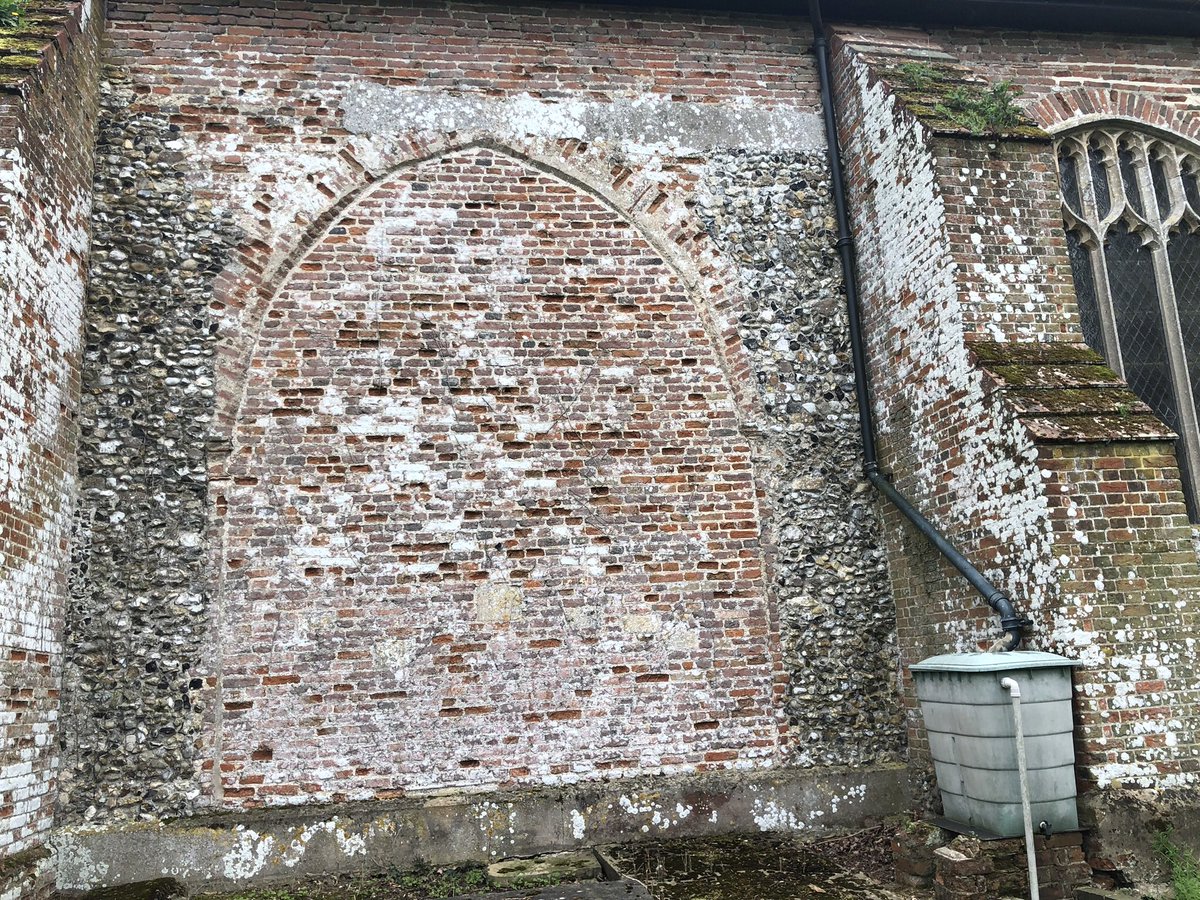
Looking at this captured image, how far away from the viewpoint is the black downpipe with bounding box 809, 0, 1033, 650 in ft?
20.5

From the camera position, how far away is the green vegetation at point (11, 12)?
20.6 ft

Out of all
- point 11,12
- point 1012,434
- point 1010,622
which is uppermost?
point 11,12

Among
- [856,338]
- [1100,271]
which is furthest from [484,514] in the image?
[1100,271]

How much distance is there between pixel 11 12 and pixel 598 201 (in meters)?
4.40

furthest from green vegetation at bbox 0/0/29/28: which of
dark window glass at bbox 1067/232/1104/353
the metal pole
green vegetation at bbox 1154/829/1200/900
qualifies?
green vegetation at bbox 1154/829/1200/900

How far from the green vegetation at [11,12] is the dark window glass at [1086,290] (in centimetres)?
827

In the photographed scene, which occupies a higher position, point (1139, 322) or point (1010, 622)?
point (1139, 322)

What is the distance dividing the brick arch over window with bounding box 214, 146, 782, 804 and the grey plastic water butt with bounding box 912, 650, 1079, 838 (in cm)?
171

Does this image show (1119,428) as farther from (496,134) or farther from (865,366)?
(496,134)

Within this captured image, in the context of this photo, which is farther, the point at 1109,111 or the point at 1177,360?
the point at 1109,111

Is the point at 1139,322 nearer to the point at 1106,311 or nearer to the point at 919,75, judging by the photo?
the point at 1106,311

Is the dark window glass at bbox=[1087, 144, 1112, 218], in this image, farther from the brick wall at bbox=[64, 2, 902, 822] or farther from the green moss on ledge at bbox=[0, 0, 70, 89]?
the green moss on ledge at bbox=[0, 0, 70, 89]

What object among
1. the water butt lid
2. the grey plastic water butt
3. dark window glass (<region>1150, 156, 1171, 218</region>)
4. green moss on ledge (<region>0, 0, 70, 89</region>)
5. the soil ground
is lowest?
the soil ground

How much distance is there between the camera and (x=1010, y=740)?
16.5ft
